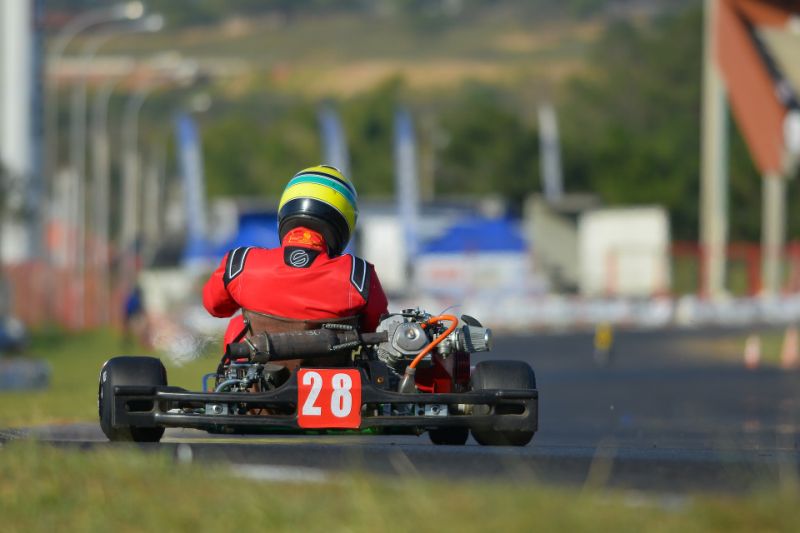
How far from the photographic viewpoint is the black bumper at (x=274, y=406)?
339 inches

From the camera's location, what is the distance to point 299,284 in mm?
9227

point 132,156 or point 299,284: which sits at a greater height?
point 132,156

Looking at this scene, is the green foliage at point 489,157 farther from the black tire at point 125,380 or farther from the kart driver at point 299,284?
the black tire at point 125,380

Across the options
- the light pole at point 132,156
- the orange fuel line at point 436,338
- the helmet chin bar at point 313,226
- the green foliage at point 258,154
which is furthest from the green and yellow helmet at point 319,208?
the green foliage at point 258,154

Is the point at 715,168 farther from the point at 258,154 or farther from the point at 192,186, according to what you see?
the point at 258,154

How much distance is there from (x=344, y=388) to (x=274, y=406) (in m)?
0.37

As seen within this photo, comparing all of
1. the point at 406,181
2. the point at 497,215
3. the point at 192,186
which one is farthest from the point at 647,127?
the point at 192,186

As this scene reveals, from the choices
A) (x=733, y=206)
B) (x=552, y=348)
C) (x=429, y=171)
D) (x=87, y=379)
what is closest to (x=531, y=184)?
(x=429, y=171)

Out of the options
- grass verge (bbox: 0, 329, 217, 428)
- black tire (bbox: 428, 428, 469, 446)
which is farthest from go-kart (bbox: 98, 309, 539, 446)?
grass verge (bbox: 0, 329, 217, 428)

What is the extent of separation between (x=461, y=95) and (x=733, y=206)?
10244cm

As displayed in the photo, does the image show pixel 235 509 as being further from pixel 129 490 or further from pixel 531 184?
pixel 531 184

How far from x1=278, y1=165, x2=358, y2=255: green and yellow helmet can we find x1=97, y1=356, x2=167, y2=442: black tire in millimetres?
1150

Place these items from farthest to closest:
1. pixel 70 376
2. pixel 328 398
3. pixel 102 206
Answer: pixel 102 206 < pixel 70 376 < pixel 328 398

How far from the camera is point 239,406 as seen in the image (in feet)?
29.1
